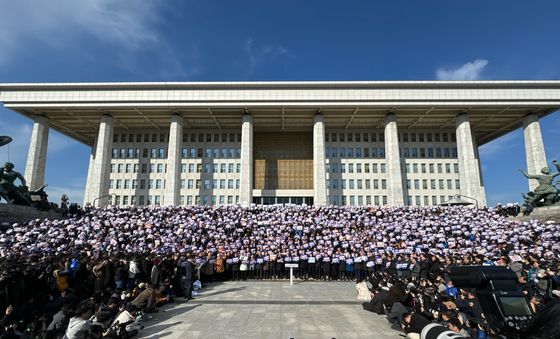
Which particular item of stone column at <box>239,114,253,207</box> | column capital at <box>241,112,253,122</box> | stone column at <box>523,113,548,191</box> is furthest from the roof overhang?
stone column at <box>239,114,253,207</box>

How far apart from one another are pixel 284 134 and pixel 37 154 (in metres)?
37.7

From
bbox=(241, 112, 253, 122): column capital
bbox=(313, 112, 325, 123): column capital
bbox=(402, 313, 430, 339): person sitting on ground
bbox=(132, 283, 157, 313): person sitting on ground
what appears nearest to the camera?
bbox=(402, 313, 430, 339): person sitting on ground

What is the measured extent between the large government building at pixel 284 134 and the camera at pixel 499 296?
42.3 meters

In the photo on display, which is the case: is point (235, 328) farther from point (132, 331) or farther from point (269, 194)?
point (269, 194)

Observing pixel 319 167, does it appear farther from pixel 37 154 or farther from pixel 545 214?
pixel 37 154

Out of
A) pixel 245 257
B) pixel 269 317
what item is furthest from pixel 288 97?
pixel 269 317

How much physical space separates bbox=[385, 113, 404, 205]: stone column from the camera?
43.9 metres

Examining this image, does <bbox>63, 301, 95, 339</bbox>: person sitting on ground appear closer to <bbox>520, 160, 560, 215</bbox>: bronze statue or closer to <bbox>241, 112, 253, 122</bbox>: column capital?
<bbox>520, 160, 560, 215</bbox>: bronze statue

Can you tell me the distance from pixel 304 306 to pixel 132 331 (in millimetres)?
5838

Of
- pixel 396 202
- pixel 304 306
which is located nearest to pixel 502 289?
pixel 304 306

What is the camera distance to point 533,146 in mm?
47438

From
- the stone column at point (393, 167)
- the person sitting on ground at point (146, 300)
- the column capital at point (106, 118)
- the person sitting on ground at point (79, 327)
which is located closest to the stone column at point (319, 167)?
the stone column at point (393, 167)

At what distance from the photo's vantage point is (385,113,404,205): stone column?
150 ft

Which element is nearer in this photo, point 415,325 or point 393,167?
point 415,325
